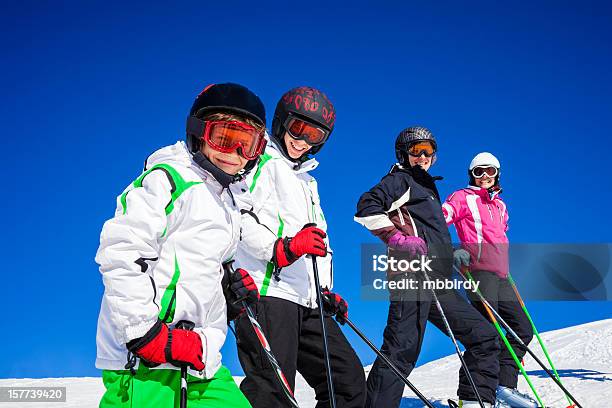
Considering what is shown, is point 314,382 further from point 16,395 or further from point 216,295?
point 16,395

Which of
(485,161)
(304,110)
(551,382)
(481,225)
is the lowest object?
(551,382)

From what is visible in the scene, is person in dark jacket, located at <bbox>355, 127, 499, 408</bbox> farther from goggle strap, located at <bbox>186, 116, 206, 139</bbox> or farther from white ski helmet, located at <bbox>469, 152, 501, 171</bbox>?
goggle strap, located at <bbox>186, 116, 206, 139</bbox>

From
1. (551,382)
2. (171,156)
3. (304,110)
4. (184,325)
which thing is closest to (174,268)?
(184,325)

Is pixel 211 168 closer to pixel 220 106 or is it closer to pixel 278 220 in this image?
pixel 220 106

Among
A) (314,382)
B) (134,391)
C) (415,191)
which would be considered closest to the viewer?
(134,391)

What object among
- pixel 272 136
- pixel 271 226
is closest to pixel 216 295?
pixel 271 226

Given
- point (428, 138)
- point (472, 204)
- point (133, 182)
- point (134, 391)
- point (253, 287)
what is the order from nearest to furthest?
point (134, 391) < point (133, 182) < point (253, 287) < point (428, 138) < point (472, 204)

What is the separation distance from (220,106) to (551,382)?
7.53m

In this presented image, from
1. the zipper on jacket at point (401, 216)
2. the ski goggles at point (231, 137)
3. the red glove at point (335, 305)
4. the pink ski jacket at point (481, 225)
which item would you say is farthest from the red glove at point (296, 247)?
the pink ski jacket at point (481, 225)

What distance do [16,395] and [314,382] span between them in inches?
309

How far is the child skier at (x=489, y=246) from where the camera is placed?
6.64m

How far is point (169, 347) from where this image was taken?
2408mm

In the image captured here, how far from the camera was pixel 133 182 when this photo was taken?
2592 mm

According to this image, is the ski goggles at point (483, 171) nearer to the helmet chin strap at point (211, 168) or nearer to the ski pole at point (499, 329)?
the ski pole at point (499, 329)
